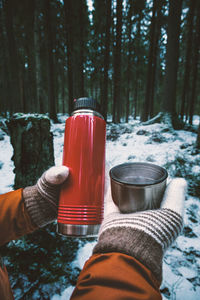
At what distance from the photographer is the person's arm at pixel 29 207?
0.92 meters

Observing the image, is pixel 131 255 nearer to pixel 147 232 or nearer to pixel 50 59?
pixel 147 232

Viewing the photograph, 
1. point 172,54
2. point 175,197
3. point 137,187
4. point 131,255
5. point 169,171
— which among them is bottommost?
point 169,171

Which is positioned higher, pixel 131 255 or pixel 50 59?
pixel 50 59

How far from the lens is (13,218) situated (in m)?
0.93

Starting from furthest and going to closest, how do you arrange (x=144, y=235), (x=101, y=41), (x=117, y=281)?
(x=101, y=41) → (x=144, y=235) → (x=117, y=281)

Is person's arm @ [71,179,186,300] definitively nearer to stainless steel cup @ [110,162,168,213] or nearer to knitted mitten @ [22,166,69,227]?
stainless steel cup @ [110,162,168,213]

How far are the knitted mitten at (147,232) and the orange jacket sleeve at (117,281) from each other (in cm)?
3

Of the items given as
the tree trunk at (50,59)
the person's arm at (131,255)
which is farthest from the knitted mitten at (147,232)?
the tree trunk at (50,59)

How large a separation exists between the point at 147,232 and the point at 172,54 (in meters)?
6.56

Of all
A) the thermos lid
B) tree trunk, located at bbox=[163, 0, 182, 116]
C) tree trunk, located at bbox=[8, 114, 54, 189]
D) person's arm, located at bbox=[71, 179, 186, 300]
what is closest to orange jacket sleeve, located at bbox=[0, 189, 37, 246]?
person's arm, located at bbox=[71, 179, 186, 300]

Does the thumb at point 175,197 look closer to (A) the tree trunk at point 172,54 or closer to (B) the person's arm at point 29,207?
(B) the person's arm at point 29,207

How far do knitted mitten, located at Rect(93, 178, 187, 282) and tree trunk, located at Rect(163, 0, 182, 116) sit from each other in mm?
5647

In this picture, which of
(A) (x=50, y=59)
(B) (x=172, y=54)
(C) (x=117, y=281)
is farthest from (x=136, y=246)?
(A) (x=50, y=59)

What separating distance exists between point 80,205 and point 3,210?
499mm
